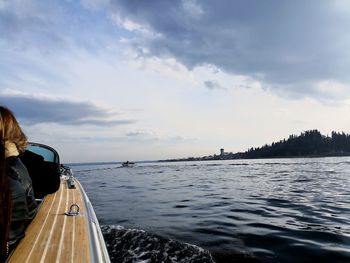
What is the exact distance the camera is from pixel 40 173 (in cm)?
716

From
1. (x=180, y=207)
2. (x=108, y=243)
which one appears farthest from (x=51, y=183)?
(x=180, y=207)

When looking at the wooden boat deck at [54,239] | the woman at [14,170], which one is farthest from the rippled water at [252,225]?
the woman at [14,170]

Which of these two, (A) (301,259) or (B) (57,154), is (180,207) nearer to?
(B) (57,154)

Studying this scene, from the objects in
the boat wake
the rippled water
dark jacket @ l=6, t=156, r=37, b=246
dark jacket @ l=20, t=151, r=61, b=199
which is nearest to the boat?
dark jacket @ l=20, t=151, r=61, b=199

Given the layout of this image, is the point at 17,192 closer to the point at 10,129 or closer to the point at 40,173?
the point at 10,129

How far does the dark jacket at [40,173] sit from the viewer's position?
252 inches

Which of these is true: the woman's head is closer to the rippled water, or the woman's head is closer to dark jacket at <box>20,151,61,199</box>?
dark jacket at <box>20,151,61,199</box>

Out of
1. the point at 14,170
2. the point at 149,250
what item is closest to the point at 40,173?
the point at 149,250

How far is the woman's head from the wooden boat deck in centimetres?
166

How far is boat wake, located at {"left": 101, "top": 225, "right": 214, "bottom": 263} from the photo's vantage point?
7.81 meters

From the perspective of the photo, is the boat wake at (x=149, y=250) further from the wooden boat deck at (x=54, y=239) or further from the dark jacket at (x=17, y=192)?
the dark jacket at (x=17, y=192)

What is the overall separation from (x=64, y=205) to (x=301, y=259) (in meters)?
6.20

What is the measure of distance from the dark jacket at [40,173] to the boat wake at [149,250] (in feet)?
7.82

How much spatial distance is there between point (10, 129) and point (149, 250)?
6047 millimetres
